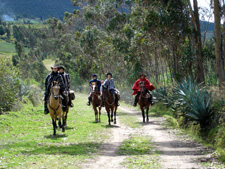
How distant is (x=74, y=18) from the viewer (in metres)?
66.4

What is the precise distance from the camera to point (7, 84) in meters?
20.4

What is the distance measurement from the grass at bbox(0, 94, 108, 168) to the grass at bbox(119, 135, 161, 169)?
1.07 metres

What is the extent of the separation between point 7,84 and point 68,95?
594 centimetres

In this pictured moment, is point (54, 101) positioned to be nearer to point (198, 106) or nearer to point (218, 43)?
point (198, 106)

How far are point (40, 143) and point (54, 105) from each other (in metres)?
2.30

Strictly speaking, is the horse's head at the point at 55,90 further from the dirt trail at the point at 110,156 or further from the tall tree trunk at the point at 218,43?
the tall tree trunk at the point at 218,43

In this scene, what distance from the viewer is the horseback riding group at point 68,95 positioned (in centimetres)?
1377

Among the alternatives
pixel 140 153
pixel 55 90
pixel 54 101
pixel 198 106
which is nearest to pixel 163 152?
pixel 140 153

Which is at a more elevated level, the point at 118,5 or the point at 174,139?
the point at 118,5

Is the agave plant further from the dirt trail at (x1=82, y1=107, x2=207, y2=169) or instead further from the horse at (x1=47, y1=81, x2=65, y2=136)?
the horse at (x1=47, y1=81, x2=65, y2=136)

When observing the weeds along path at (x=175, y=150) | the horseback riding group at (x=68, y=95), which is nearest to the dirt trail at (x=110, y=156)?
the weeds along path at (x=175, y=150)

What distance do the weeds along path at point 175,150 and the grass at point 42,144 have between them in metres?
2.16

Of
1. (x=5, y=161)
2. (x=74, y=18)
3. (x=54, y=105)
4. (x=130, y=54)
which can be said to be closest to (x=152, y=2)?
(x=130, y=54)

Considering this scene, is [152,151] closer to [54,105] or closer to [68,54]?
[54,105]
